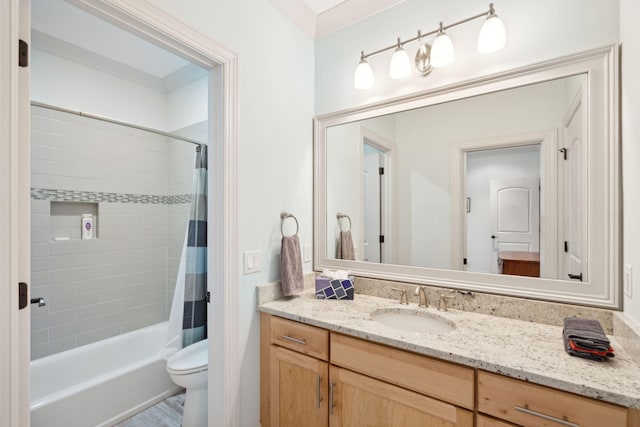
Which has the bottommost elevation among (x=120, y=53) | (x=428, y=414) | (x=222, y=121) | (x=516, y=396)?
(x=428, y=414)

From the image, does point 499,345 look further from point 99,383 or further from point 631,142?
point 99,383

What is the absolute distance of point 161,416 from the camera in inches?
76.3

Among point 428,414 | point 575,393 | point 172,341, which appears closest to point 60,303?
point 172,341

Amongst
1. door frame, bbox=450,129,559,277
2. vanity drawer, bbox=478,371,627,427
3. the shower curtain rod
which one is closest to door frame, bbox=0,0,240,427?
the shower curtain rod

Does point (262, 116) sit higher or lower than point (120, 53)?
lower

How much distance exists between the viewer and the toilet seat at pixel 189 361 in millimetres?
1720

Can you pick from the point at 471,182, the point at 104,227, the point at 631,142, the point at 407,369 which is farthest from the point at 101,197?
the point at 631,142

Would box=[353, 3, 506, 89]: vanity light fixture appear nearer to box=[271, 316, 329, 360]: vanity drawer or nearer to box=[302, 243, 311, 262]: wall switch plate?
box=[302, 243, 311, 262]: wall switch plate

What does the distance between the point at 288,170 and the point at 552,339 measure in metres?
1.48

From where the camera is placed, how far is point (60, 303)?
2225mm

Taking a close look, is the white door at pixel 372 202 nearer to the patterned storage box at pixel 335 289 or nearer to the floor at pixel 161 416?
the patterned storage box at pixel 335 289

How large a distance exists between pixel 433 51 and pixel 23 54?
64.0 inches

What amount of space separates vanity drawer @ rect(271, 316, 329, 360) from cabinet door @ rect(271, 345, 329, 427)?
0.03 m

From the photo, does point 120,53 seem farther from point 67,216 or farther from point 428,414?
point 428,414
